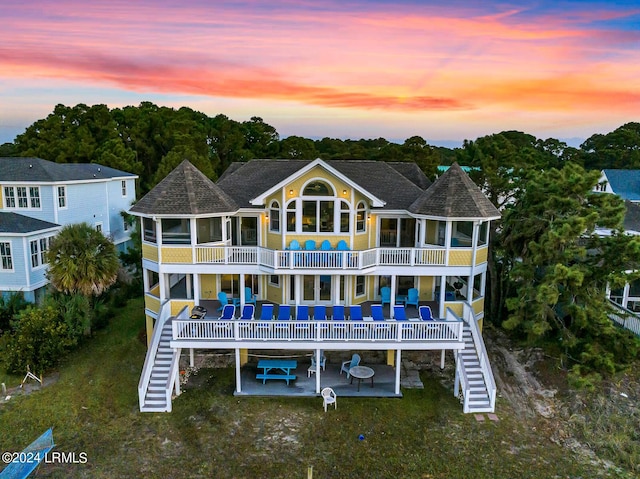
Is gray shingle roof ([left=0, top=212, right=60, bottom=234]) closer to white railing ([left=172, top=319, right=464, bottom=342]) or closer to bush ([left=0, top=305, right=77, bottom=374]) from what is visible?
bush ([left=0, top=305, right=77, bottom=374])

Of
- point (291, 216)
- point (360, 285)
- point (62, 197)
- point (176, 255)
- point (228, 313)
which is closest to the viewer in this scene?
point (228, 313)

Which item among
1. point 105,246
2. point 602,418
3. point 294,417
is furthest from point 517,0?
point 105,246

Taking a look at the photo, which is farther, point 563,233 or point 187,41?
point 187,41

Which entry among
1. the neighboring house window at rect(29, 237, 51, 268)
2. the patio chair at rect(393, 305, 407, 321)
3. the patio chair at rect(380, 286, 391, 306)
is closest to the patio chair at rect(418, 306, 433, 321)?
the patio chair at rect(393, 305, 407, 321)

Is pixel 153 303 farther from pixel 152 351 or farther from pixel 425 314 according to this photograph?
pixel 425 314

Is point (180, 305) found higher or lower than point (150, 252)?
lower

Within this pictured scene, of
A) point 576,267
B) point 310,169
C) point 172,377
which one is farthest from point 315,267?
point 576,267

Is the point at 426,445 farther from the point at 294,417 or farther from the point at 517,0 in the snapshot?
the point at 517,0
